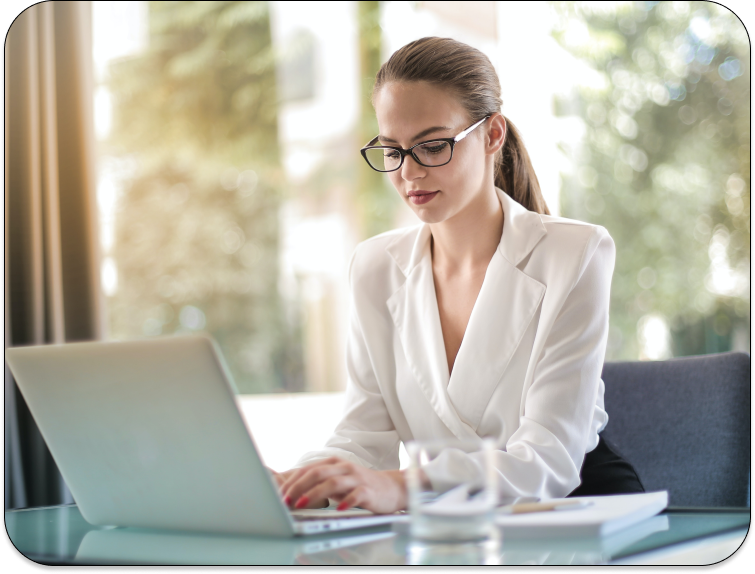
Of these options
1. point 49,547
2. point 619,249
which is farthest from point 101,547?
point 619,249

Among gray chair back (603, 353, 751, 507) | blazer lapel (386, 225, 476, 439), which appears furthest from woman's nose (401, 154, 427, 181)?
gray chair back (603, 353, 751, 507)

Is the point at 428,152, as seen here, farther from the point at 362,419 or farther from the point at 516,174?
the point at 362,419

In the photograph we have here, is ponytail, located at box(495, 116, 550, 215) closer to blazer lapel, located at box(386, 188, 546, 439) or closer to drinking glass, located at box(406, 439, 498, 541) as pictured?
blazer lapel, located at box(386, 188, 546, 439)

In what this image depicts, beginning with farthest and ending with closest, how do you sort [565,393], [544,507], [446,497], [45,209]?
[45,209] → [565,393] → [544,507] → [446,497]

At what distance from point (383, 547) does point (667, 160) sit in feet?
9.02

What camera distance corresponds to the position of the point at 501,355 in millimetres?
1349

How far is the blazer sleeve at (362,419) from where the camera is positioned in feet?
4.46

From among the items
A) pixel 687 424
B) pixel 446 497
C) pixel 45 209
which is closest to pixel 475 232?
pixel 687 424

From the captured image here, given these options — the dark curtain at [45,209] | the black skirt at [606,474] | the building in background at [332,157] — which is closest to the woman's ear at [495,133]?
the black skirt at [606,474]

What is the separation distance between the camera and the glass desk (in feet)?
2.19

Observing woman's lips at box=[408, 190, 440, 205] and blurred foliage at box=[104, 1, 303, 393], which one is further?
blurred foliage at box=[104, 1, 303, 393]

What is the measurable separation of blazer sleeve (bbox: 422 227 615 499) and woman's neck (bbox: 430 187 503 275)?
232 millimetres

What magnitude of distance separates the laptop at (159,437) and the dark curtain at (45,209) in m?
1.51

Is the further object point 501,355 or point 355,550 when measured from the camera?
point 501,355
